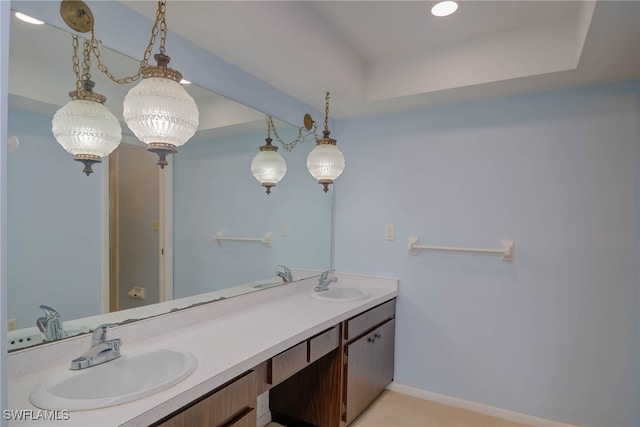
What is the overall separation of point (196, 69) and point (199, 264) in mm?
1014

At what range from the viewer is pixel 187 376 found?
1.11 m

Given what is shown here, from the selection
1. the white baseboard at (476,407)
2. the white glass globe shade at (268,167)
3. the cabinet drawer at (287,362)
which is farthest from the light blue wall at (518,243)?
the cabinet drawer at (287,362)

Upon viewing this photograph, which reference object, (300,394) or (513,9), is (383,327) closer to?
(300,394)

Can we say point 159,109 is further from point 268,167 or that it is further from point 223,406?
point 268,167

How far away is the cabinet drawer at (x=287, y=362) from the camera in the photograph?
1.44 m

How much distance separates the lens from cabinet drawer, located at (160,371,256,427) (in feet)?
3.43

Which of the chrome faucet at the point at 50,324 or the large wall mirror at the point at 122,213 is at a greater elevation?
the large wall mirror at the point at 122,213

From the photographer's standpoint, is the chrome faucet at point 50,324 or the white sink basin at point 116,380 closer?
the white sink basin at point 116,380

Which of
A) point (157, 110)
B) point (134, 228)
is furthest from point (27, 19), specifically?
point (134, 228)

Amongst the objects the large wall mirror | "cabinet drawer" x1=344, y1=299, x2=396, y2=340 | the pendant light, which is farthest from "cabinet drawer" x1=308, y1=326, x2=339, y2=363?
the pendant light

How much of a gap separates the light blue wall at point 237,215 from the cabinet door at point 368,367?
27.9 inches

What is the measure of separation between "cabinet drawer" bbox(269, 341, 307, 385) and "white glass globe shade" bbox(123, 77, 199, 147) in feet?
3.19

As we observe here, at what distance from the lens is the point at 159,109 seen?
1.11m

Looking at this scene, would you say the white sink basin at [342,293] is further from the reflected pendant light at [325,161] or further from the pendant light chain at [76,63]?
the pendant light chain at [76,63]
